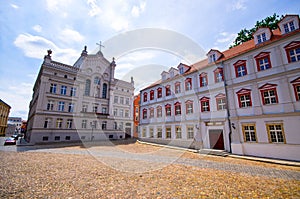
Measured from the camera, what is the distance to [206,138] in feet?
56.0

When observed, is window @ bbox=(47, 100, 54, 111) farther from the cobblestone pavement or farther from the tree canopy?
the tree canopy

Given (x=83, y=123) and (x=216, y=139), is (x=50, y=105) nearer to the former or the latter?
(x=83, y=123)

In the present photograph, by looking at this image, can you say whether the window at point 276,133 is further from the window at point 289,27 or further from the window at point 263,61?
the window at point 289,27

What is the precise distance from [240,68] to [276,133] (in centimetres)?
749

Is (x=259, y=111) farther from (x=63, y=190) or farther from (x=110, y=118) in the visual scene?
(x=110, y=118)

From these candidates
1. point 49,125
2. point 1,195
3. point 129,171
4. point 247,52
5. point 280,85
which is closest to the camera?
point 1,195

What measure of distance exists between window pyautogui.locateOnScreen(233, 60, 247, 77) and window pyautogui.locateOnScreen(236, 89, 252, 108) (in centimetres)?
202

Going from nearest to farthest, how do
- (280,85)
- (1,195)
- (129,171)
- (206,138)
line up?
(1,195), (129,171), (280,85), (206,138)

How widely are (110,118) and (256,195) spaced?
1175 inches

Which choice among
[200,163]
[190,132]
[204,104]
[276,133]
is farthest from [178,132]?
[276,133]

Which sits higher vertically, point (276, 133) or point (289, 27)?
point (289, 27)

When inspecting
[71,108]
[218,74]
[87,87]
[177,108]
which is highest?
[87,87]

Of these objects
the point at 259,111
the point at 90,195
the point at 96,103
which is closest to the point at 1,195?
the point at 90,195

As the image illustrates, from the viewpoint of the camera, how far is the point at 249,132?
14.0 meters
